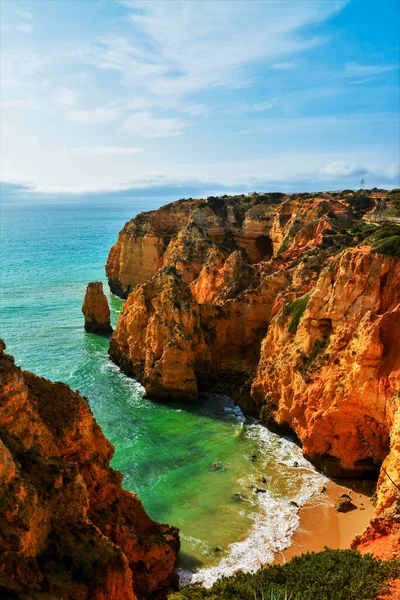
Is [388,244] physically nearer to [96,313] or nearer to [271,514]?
[271,514]

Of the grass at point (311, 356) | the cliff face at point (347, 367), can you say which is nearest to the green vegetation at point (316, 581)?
the cliff face at point (347, 367)

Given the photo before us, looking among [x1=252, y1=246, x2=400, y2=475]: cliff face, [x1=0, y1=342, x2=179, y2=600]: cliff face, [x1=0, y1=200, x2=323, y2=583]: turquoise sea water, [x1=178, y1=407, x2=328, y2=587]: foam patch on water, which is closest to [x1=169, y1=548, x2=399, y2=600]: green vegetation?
[x1=0, y1=342, x2=179, y2=600]: cliff face

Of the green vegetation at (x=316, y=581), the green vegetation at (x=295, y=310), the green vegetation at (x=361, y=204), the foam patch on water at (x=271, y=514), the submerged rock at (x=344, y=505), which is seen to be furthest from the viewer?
the green vegetation at (x=361, y=204)

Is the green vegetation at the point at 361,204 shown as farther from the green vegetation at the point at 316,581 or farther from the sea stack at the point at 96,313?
the green vegetation at the point at 316,581

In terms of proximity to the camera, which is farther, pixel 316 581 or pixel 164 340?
pixel 164 340

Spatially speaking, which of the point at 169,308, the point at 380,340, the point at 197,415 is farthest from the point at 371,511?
the point at 169,308

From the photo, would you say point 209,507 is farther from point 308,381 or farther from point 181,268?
point 181,268

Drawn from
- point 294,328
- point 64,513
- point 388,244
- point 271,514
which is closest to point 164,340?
point 294,328
